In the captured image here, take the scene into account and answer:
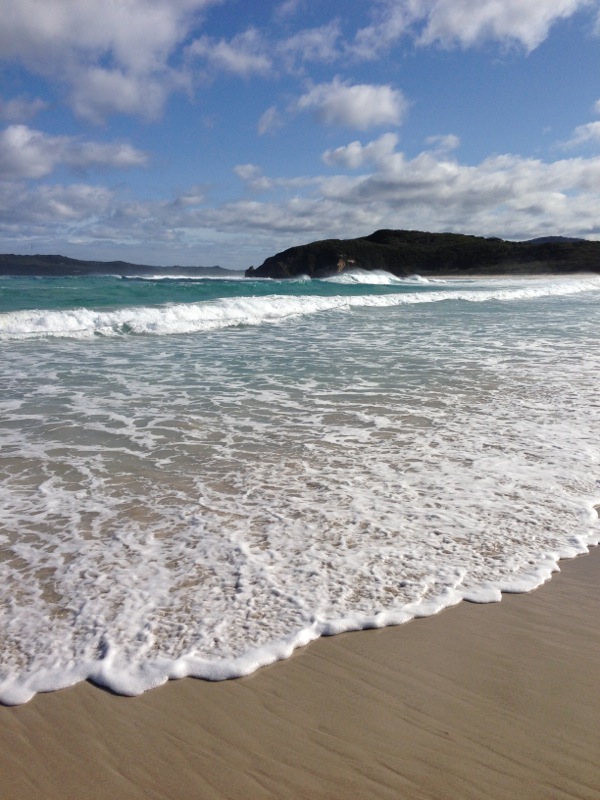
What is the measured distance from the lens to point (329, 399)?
284 inches

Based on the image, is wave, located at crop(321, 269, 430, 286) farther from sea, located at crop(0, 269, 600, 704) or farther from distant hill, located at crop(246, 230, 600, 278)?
sea, located at crop(0, 269, 600, 704)

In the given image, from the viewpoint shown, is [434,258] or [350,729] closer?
[350,729]

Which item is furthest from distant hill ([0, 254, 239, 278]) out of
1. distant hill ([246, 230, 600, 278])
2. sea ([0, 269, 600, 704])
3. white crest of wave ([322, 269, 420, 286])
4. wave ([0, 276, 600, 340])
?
sea ([0, 269, 600, 704])

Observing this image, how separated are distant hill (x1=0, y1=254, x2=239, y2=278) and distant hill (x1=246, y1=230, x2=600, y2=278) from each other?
1817cm

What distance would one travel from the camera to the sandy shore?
1922 millimetres

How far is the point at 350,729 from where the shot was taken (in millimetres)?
2146

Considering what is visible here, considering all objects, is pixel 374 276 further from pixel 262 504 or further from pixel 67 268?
pixel 262 504

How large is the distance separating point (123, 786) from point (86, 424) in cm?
464

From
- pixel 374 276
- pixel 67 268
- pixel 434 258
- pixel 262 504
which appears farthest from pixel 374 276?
pixel 262 504

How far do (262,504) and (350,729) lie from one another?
2.02 meters

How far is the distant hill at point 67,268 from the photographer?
292ft

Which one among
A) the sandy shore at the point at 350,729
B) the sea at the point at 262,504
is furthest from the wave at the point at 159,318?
the sandy shore at the point at 350,729

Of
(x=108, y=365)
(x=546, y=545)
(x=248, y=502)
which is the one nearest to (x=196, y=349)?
(x=108, y=365)

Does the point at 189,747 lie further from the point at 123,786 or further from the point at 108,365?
the point at 108,365
